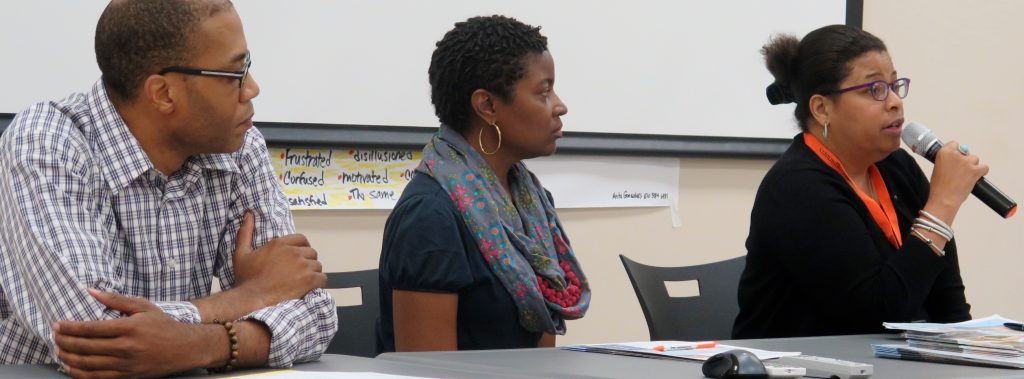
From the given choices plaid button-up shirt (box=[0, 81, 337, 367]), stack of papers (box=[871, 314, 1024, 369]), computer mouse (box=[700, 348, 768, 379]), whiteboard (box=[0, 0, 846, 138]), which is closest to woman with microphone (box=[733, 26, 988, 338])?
whiteboard (box=[0, 0, 846, 138])

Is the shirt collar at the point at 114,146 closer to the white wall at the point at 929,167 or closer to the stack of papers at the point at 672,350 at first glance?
the stack of papers at the point at 672,350

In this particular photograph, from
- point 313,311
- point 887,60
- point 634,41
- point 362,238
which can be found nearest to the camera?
point 313,311

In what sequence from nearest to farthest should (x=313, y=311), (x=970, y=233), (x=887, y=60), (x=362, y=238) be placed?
(x=313, y=311) < (x=887, y=60) < (x=362, y=238) < (x=970, y=233)

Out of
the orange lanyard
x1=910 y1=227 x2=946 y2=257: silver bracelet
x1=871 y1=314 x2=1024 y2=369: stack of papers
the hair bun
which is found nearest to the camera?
x1=871 y1=314 x2=1024 y2=369: stack of papers

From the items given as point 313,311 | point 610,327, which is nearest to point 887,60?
point 610,327

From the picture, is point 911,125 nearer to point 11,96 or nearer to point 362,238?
point 362,238

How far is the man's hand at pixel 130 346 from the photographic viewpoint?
1.33m

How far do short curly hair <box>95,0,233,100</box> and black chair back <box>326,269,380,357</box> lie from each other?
683mm

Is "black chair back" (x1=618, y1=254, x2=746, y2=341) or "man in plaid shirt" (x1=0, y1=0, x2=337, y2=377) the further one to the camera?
"black chair back" (x1=618, y1=254, x2=746, y2=341)

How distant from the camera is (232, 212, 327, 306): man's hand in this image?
5.19 feet

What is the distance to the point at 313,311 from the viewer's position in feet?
5.19

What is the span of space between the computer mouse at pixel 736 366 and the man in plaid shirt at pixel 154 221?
1.73ft

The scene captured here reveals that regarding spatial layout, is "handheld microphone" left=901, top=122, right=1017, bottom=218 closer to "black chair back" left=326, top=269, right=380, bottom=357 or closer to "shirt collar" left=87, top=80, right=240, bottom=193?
"black chair back" left=326, top=269, right=380, bottom=357

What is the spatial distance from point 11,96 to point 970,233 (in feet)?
9.53
